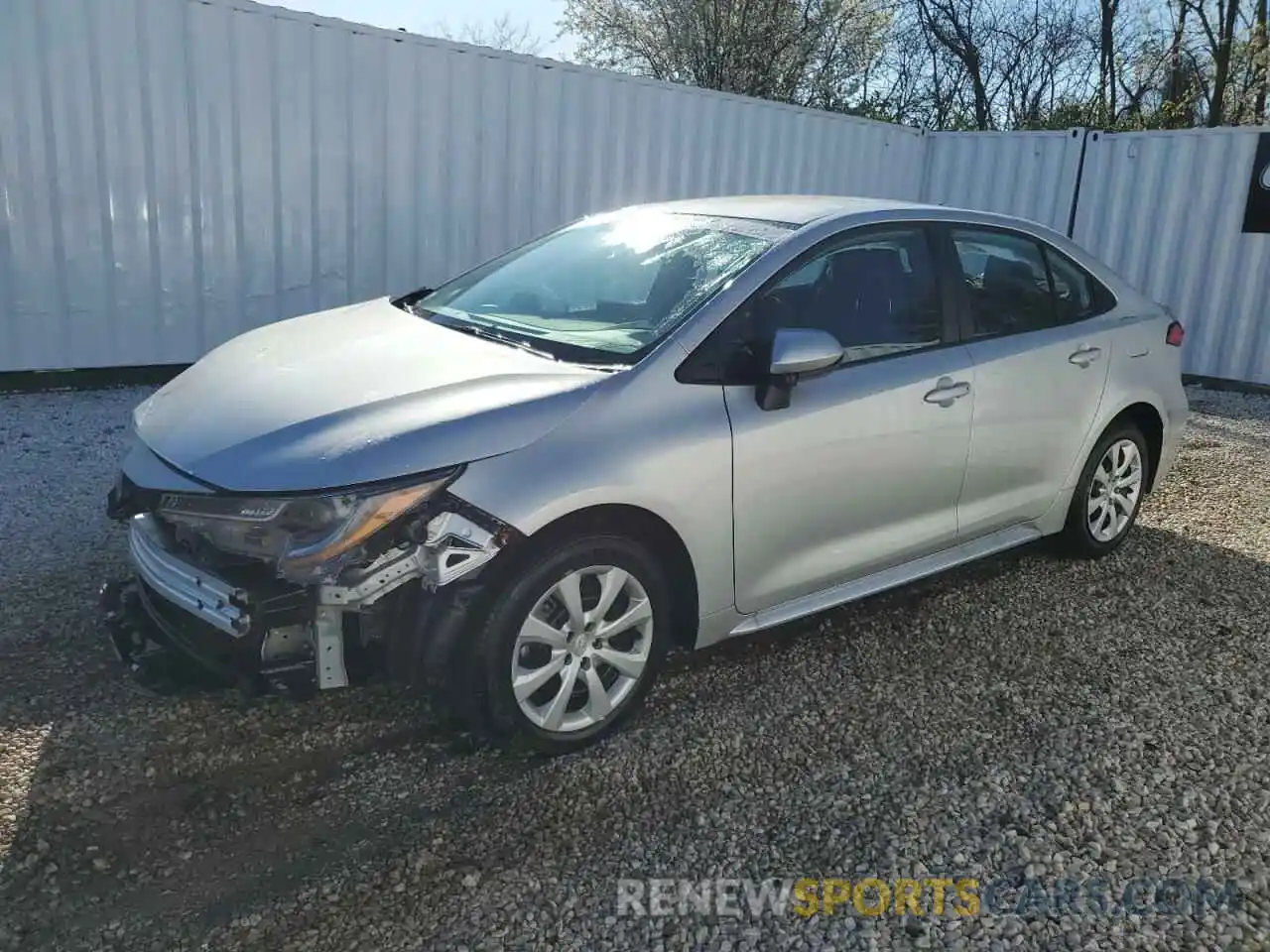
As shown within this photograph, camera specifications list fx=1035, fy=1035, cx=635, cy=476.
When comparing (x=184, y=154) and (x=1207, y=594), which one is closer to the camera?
(x=1207, y=594)

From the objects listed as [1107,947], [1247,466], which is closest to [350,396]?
[1107,947]

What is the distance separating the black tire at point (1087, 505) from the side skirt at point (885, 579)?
283mm

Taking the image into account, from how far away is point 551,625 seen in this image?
2.98 meters

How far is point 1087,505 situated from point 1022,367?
0.96 metres

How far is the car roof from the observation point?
150 inches

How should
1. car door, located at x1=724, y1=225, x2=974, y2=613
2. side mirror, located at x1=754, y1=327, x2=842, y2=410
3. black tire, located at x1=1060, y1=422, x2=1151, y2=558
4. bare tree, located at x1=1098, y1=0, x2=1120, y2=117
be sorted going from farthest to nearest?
bare tree, located at x1=1098, y1=0, x2=1120, y2=117 < black tire, located at x1=1060, y1=422, x2=1151, y2=558 < car door, located at x1=724, y1=225, x2=974, y2=613 < side mirror, located at x1=754, y1=327, x2=842, y2=410

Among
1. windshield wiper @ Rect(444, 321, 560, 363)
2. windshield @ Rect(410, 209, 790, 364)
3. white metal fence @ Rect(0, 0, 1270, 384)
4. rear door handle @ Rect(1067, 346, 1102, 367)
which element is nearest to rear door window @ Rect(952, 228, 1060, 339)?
rear door handle @ Rect(1067, 346, 1102, 367)

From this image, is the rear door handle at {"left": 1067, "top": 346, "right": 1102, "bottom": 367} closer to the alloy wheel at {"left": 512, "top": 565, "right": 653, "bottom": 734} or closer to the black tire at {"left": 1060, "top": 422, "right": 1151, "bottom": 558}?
the black tire at {"left": 1060, "top": 422, "right": 1151, "bottom": 558}

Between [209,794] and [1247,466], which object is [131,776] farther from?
[1247,466]

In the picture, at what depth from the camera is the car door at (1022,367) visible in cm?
406

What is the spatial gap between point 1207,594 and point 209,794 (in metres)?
4.16

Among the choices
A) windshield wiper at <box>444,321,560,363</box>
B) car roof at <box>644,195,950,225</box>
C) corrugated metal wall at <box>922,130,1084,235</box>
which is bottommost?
windshield wiper at <box>444,321,560,363</box>

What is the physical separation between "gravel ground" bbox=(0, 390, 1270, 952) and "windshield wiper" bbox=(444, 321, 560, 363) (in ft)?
4.03

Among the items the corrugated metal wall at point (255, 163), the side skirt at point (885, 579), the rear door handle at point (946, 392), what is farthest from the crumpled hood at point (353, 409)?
the corrugated metal wall at point (255, 163)
